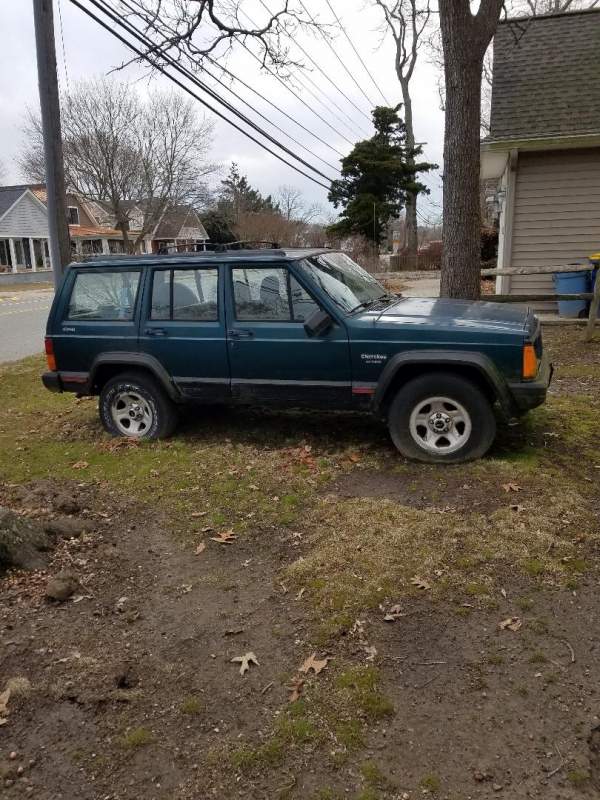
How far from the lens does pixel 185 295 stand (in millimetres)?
5883

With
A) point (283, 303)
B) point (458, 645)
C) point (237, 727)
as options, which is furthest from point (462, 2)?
point (237, 727)

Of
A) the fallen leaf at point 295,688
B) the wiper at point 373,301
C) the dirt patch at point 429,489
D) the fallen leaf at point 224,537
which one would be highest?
the wiper at point 373,301

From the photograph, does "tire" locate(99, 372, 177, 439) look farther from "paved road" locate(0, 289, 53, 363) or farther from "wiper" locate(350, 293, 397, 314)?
"paved road" locate(0, 289, 53, 363)

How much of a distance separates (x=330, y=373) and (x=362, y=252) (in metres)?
25.2

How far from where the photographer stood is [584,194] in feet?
39.4

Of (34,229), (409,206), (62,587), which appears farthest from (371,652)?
(34,229)

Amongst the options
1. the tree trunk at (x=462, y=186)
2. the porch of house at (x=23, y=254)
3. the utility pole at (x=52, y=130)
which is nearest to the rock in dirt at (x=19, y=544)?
the utility pole at (x=52, y=130)

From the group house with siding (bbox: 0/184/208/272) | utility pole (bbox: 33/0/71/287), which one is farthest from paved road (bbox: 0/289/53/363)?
house with siding (bbox: 0/184/208/272)

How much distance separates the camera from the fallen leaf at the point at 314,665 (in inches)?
112

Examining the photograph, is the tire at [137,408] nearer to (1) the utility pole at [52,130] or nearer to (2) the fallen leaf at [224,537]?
(2) the fallen leaf at [224,537]

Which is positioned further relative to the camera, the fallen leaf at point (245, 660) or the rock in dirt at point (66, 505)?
the rock in dirt at point (66, 505)

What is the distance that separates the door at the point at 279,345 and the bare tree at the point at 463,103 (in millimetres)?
3607

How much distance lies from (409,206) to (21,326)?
23.1 metres

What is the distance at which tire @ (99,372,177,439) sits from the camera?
6109 mm
